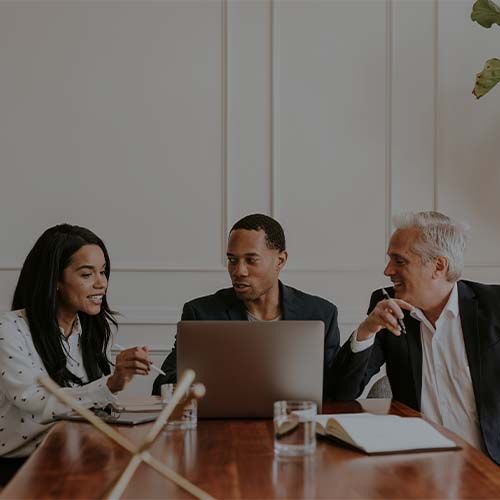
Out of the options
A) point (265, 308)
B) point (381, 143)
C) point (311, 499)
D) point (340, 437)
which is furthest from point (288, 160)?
point (311, 499)

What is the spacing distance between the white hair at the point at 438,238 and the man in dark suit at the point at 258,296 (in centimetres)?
50

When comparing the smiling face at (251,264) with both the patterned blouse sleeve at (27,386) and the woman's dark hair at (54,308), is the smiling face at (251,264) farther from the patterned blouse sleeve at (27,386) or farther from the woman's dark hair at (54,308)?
the patterned blouse sleeve at (27,386)

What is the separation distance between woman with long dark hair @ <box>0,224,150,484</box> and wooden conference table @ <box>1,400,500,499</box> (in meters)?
0.41

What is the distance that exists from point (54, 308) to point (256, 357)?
90cm

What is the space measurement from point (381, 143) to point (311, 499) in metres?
2.97

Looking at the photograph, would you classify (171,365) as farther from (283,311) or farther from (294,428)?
(294,428)

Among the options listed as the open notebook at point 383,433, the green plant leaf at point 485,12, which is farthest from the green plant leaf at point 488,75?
the open notebook at point 383,433

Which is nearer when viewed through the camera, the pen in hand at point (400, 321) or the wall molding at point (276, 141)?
the pen in hand at point (400, 321)

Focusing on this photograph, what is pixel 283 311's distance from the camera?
3246mm

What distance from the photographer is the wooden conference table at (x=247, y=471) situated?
1.59 m

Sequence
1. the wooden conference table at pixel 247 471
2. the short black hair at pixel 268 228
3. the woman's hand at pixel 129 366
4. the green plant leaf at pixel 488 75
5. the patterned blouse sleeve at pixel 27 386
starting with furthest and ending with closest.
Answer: the green plant leaf at pixel 488 75 → the short black hair at pixel 268 228 → the patterned blouse sleeve at pixel 27 386 → the woman's hand at pixel 129 366 → the wooden conference table at pixel 247 471

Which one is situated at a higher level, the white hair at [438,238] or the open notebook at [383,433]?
the white hair at [438,238]

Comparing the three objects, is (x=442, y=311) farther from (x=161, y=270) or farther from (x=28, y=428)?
(x=161, y=270)

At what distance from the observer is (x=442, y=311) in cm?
288
